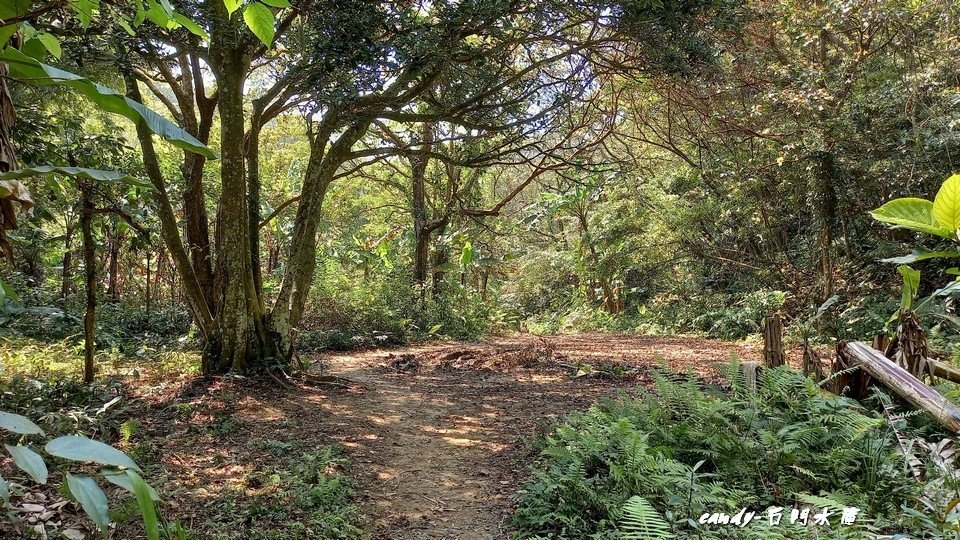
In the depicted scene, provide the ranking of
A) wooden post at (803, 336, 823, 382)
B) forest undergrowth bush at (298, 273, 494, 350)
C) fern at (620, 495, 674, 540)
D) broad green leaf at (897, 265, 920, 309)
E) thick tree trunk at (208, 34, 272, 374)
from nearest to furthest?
fern at (620, 495, 674, 540)
broad green leaf at (897, 265, 920, 309)
wooden post at (803, 336, 823, 382)
thick tree trunk at (208, 34, 272, 374)
forest undergrowth bush at (298, 273, 494, 350)

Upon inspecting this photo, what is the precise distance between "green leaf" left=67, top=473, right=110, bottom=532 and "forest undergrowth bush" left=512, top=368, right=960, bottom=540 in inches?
86.9

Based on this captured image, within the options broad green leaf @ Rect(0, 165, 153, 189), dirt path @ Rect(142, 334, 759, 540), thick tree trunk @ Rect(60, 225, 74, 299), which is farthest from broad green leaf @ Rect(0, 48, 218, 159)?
thick tree trunk @ Rect(60, 225, 74, 299)

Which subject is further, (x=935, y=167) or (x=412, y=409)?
(x=935, y=167)

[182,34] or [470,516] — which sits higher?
[182,34]

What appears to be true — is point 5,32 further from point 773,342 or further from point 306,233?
point 306,233

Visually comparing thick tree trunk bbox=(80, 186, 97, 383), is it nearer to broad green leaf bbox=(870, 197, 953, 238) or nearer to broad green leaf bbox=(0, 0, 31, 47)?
broad green leaf bbox=(0, 0, 31, 47)

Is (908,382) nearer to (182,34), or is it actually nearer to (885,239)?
(182,34)

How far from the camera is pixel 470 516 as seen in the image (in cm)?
385

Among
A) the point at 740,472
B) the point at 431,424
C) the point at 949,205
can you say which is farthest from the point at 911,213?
the point at 431,424

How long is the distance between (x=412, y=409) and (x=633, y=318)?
1228cm

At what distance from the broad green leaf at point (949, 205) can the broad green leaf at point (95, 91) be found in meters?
2.70

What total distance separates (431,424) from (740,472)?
132 inches

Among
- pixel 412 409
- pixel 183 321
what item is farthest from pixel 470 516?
pixel 183 321

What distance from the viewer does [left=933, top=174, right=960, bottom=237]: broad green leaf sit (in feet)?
7.48
